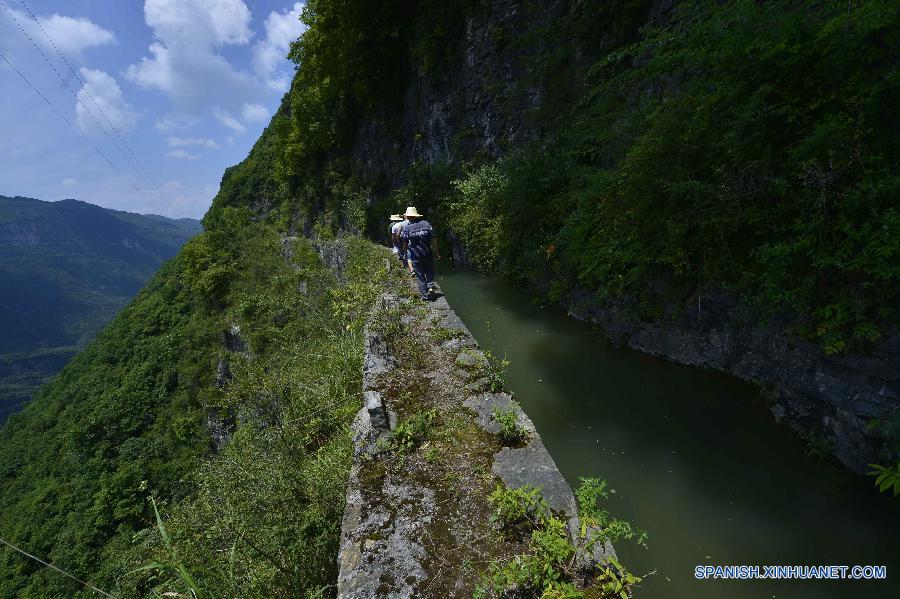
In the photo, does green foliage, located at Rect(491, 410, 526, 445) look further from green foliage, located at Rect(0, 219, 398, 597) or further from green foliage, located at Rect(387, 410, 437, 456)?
green foliage, located at Rect(0, 219, 398, 597)

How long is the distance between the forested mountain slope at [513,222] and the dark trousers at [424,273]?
4.52ft

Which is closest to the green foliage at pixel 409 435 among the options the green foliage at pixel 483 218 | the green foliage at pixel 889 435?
the green foliage at pixel 889 435

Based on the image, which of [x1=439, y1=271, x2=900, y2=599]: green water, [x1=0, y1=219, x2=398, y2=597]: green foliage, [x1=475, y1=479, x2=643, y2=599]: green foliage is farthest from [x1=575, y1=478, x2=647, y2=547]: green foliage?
[x1=0, y1=219, x2=398, y2=597]: green foliage

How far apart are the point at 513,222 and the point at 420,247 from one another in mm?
4592

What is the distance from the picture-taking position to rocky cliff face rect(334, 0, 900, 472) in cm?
432

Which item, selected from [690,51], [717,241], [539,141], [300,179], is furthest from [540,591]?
[300,179]

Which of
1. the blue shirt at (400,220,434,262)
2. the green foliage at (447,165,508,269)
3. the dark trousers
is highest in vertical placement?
the green foliage at (447,165,508,269)

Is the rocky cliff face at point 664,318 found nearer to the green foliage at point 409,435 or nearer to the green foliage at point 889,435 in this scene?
the green foliage at point 889,435

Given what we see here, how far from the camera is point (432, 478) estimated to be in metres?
3.32

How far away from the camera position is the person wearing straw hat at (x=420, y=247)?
6.99 m

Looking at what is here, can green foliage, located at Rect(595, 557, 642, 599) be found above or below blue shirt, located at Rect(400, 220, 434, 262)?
below

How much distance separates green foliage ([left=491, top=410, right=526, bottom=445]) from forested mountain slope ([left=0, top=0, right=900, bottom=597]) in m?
1.68

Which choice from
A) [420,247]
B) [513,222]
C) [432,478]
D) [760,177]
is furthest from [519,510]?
[513,222]

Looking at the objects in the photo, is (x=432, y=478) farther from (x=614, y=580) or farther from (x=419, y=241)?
(x=419, y=241)
